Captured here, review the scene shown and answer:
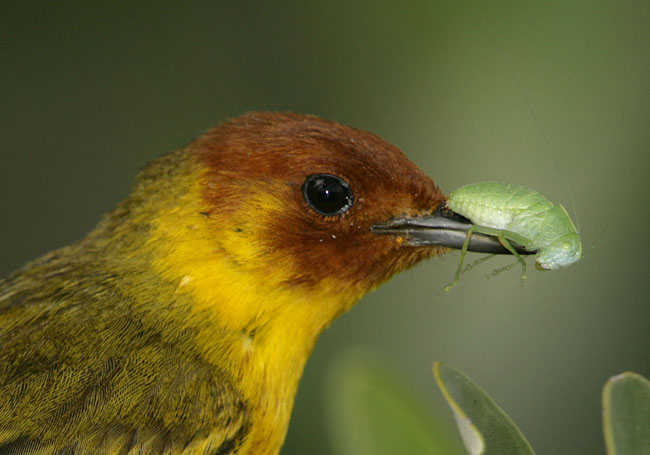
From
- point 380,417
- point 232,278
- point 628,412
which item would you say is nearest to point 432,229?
point 232,278

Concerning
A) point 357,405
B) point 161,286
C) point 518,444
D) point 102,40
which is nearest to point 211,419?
point 161,286

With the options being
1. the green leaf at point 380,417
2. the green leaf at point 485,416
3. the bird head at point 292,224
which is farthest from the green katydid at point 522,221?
the green leaf at point 485,416

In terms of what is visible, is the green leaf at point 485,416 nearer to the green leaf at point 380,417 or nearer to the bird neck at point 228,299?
the green leaf at point 380,417

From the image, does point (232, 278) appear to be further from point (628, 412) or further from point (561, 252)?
point (628, 412)

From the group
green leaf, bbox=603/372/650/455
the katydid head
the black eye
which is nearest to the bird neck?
the black eye

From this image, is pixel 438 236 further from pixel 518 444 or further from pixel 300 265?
pixel 518 444

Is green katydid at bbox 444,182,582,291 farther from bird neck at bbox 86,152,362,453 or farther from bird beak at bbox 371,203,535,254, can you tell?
bird neck at bbox 86,152,362,453

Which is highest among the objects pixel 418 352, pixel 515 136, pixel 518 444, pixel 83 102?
pixel 83 102
